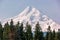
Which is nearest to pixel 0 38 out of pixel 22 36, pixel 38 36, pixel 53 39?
pixel 22 36

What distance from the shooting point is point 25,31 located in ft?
459

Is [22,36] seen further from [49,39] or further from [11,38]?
[11,38]

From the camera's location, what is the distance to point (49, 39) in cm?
12106

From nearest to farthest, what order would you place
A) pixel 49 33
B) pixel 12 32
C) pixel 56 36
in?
pixel 12 32 → pixel 56 36 → pixel 49 33

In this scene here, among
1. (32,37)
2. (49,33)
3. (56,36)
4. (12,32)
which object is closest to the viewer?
(12,32)

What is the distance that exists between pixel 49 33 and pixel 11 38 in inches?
2620

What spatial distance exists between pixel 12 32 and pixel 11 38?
4.82 ft

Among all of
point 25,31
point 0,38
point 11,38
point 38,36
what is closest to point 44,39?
point 38,36

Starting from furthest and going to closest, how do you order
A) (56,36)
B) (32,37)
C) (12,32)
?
(32,37), (56,36), (12,32)

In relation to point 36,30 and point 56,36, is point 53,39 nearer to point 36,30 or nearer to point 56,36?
point 56,36

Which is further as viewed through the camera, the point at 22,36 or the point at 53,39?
the point at 22,36

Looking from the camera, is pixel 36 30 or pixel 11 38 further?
pixel 36 30

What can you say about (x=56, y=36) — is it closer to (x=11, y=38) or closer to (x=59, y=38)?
(x=59, y=38)

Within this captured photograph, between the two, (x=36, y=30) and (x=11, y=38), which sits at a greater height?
(x=36, y=30)
